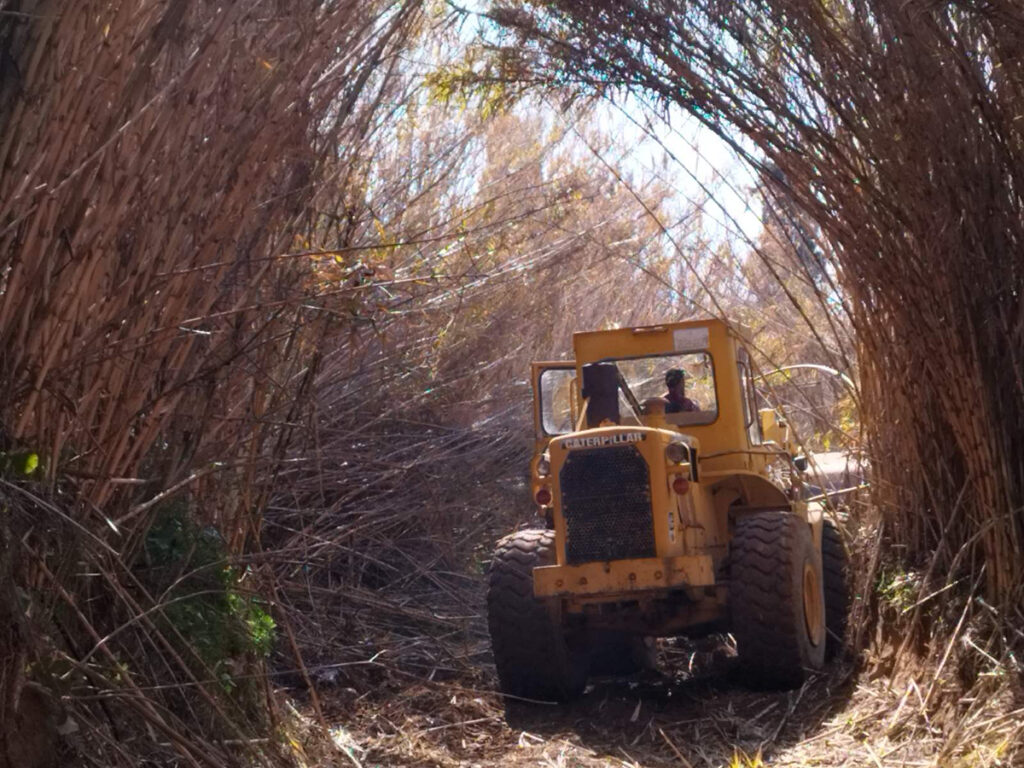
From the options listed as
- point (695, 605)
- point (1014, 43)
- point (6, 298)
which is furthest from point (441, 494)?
point (6, 298)

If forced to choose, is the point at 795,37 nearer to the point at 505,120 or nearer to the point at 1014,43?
the point at 1014,43

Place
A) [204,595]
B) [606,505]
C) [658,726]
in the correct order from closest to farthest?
[204,595], [658,726], [606,505]

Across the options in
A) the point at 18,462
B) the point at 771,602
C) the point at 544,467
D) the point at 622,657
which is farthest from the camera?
A: the point at 622,657

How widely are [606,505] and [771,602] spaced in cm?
92

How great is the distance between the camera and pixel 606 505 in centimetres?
677

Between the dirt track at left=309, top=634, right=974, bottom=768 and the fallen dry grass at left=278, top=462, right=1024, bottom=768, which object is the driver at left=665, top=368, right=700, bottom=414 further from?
the dirt track at left=309, top=634, right=974, bottom=768

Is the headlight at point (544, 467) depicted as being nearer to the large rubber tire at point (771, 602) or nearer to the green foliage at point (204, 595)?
the large rubber tire at point (771, 602)

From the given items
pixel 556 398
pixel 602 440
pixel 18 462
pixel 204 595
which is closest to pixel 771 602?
pixel 602 440

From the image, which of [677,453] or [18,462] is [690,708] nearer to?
[677,453]

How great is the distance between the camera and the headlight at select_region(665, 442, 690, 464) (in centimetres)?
676

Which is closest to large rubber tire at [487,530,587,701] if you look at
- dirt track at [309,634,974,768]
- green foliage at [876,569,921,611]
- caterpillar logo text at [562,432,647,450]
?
dirt track at [309,634,974,768]

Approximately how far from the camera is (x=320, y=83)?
A: 4113 mm

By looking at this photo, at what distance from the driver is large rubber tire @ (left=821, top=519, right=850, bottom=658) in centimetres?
111

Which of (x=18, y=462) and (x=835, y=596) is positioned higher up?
(x=18, y=462)
